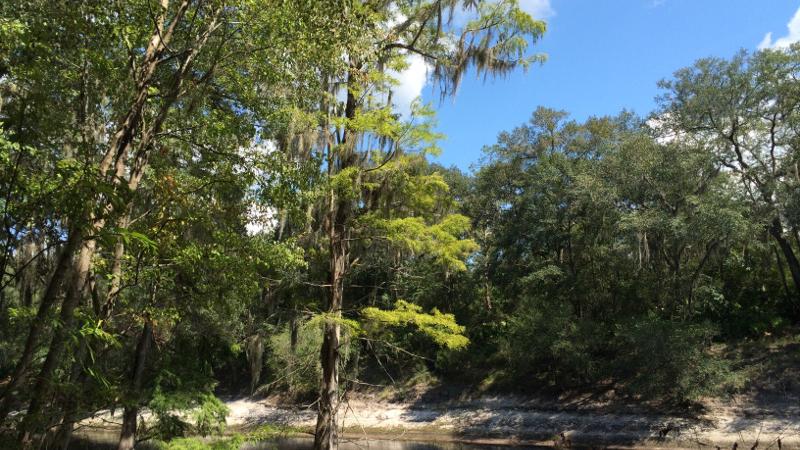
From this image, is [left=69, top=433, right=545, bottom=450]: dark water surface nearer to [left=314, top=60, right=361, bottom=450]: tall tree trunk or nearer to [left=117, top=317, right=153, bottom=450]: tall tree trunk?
[left=117, top=317, right=153, bottom=450]: tall tree trunk

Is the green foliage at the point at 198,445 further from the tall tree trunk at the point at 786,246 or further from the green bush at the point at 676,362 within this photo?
the tall tree trunk at the point at 786,246

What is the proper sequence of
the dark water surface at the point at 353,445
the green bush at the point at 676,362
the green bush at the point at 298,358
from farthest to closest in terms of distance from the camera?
the dark water surface at the point at 353,445
the green bush at the point at 676,362
the green bush at the point at 298,358

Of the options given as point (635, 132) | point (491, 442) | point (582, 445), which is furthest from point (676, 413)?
point (635, 132)

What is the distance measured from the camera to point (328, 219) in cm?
1125

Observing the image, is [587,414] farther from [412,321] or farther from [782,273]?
Answer: [412,321]

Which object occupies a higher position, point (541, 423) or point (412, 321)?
point (412, 321)

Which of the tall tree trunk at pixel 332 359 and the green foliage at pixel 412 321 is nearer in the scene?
the tall tree trunk at pixel 332 359

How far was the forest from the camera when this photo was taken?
4.60 m

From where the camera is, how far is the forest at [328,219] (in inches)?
181

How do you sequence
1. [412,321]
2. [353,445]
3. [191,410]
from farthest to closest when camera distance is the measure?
[353,445] < [191,410] < [412,321]

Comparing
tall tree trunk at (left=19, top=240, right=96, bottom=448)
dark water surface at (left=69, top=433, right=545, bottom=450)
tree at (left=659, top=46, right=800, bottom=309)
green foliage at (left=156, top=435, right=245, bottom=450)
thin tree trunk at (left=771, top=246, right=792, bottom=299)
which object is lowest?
dark water surface at (left=69, top=433, right=545, bottom=450)

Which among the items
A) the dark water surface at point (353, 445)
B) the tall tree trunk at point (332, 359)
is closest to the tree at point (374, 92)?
the tall tree trunk at point (332, 359)

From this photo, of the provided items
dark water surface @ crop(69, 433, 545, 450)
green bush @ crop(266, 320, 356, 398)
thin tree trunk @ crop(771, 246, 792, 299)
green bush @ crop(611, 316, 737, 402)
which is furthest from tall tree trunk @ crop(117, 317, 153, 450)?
thin tree trunk @ crop(771, 246, 792, 299)

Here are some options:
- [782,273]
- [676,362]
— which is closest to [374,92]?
[676,362]
